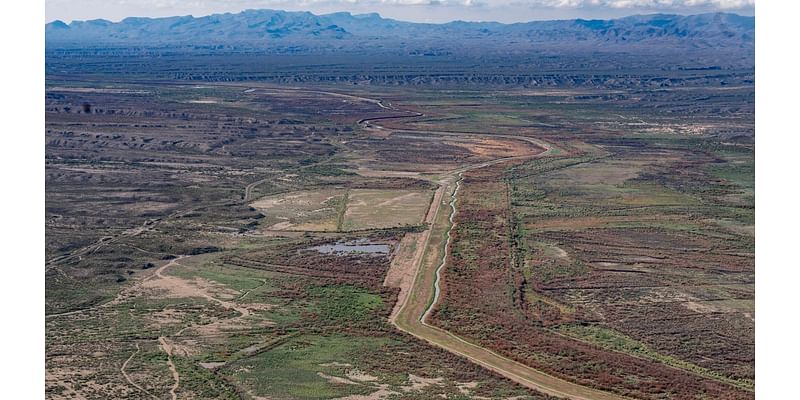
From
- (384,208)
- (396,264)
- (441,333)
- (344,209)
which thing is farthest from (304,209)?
(441,333)

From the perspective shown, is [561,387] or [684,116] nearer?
[561,387]

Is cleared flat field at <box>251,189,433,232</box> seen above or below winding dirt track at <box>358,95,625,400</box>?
above

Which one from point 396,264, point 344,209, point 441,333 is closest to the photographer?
point 441,333

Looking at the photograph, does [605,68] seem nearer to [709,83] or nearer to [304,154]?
[709,83]

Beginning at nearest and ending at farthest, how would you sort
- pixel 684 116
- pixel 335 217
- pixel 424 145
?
pixel 335 217 → pixel 424 145 → pixel 684 116

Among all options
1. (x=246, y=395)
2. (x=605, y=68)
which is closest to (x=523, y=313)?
(x=246, y=395)

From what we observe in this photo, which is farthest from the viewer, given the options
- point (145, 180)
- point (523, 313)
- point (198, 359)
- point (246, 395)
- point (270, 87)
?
point (270, 87)

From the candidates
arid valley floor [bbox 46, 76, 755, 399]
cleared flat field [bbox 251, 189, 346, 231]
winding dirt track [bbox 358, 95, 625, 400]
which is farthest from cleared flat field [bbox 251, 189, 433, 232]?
winding dirt track [bbox 358, 95, 625, 400]

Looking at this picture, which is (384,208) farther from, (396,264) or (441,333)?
(441,333)

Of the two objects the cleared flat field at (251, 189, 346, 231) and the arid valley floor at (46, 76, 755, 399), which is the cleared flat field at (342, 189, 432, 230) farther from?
the cleared flat field at (251, 189, 346, 231)
